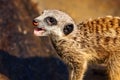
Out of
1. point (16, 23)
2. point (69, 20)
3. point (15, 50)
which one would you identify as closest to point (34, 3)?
point (16, 23)

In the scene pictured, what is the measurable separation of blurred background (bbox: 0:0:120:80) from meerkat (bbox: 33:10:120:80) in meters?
0.67

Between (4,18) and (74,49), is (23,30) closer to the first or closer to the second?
(4,18)

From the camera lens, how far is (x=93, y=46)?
5.10 meters

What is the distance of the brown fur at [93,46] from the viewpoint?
16.5ft

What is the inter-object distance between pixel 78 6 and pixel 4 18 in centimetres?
241

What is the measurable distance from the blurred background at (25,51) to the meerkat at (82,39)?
2.20ft

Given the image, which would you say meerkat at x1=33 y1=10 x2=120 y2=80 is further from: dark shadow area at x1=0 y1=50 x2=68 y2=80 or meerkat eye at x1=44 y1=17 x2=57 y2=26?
dark shadow area at x1=0 y1=50 x2=68 y2=80

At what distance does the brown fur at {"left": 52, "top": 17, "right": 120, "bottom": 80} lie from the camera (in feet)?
16.5

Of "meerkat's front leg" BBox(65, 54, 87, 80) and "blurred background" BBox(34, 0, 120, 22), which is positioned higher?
"blurred background" BBox(34, 0, 120, 22)

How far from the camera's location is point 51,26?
5008 mm

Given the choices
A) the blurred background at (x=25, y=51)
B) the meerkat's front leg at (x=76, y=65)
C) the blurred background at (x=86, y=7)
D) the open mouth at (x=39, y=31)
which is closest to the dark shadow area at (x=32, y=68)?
the blurred background at (x=25, y=51)

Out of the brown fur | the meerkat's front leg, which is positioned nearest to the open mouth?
the brown fur

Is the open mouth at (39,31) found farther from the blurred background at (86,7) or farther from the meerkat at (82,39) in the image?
the blurred background at (86,7)

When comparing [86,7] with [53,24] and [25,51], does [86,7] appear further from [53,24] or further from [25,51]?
[53,24]
